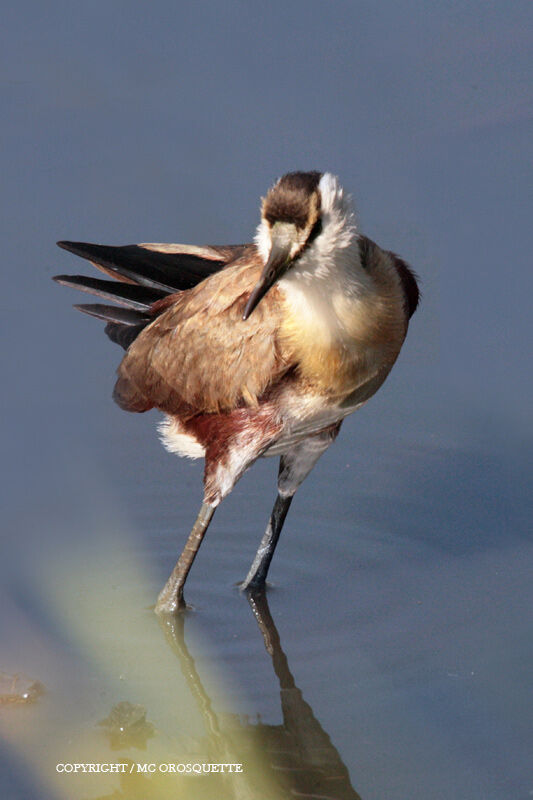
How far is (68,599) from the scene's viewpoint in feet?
18.7

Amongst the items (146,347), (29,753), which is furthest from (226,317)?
(29,753)

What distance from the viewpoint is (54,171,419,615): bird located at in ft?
15.9

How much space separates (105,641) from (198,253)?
5.42 ft

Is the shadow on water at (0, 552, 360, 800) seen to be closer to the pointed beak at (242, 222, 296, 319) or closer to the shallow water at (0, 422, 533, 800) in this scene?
the shallow water at (0, 422, 533, 800)

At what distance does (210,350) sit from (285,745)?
1.50 m

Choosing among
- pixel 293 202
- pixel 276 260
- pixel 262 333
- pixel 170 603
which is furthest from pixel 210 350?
pixel 170 603

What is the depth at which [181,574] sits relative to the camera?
5695 millimetres

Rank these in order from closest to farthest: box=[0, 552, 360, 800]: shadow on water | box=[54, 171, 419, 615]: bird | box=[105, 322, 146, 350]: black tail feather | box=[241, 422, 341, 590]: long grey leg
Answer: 1. box=[0, 552, 360, 800]: shadow on water
2. box=[54, 171, 419, 615]: bird
3. box=[241, 422, 341, 590]: long grey leg
4. box=[105, 322, 146, 350]: black tail feather

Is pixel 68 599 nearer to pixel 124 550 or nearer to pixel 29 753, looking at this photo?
pixel 124 550

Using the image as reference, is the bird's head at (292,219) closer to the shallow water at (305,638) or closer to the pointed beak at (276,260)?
the pointed beak at (276,260)

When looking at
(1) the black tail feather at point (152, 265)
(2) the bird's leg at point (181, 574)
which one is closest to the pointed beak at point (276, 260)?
(1) the black tail feather at point (152, 265)

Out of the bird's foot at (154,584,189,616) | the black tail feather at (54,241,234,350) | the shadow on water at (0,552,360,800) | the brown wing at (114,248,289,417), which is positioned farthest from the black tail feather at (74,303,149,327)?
the shadow on water at (0,552,360,800)

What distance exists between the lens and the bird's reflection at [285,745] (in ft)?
15.1

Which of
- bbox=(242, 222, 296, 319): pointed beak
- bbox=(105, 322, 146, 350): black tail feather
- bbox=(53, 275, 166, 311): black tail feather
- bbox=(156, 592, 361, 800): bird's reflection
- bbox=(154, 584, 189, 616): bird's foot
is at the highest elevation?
bbox=(242, 222, 296, 319): pointed beak
